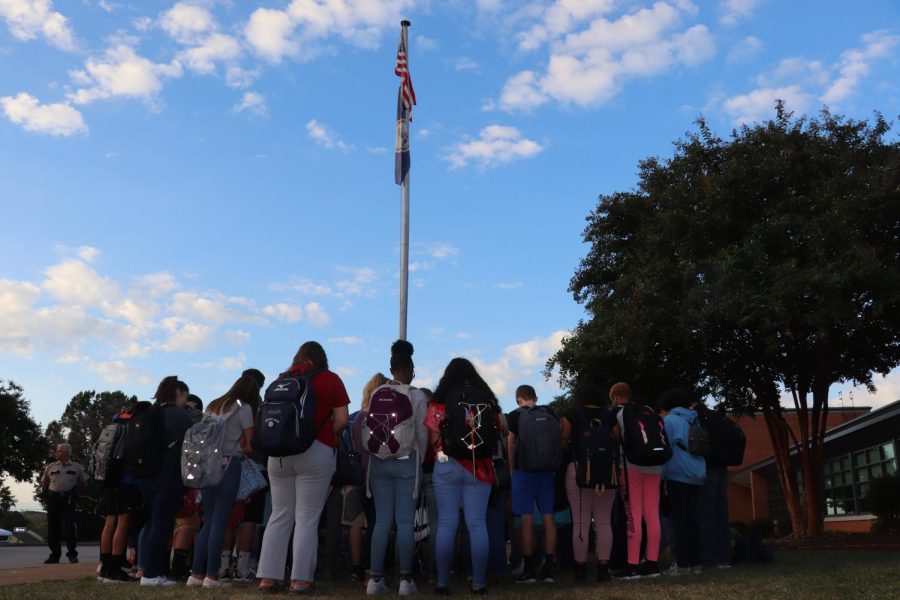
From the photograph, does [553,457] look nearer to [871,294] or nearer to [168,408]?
[168,408]

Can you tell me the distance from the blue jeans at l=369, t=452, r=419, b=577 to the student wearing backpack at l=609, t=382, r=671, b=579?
2245mm

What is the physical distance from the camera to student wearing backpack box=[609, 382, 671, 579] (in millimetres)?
7703

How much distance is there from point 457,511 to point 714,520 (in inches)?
143

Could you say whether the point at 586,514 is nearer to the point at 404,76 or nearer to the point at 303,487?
the point at 303,487

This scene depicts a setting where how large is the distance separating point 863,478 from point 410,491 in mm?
28094

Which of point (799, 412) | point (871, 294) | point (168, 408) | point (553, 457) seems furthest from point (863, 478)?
point (168, 408)

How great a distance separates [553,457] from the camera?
748 cm

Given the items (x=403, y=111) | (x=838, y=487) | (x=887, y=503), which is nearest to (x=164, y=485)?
(x=403, y=111)

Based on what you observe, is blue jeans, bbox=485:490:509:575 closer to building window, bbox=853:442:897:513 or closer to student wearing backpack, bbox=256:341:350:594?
student wearing backpack, bbox=256:341:350:594

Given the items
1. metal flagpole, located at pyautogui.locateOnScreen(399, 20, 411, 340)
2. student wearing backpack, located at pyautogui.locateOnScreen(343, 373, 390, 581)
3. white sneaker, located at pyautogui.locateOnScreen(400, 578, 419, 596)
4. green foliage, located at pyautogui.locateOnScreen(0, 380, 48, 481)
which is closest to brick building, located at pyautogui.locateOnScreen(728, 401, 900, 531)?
metal flagpole, located at pyautogui.locateOnScreen(399, 20, 411, 340)

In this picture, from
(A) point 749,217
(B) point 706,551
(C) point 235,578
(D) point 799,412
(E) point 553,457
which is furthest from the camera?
(D) point 799,412

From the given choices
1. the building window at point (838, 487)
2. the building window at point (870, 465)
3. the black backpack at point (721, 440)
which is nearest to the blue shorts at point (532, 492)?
the black backpack at point (721, 440)

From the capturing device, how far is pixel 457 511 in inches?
265

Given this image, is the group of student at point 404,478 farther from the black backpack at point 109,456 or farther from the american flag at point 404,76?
the american flag at point 404,76
